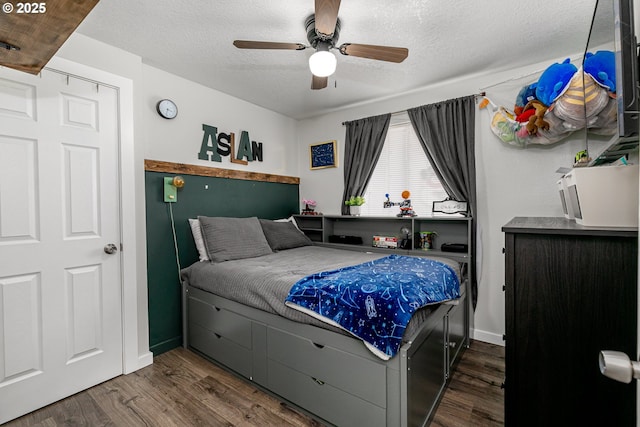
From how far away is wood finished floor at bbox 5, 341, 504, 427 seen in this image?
1763 millimetres

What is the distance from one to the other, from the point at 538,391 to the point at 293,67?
8.88 feet

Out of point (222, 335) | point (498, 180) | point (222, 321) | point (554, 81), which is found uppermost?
point (554, 81)

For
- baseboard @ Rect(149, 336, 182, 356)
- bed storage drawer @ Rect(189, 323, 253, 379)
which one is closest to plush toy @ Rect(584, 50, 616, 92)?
bed storage drawer @ Rect(189, 323, 253, 379)

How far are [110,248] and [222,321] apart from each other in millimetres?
976

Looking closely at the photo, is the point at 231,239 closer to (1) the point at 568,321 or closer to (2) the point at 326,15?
(2) the point at 326,15

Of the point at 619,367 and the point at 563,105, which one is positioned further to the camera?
the point at 563,105

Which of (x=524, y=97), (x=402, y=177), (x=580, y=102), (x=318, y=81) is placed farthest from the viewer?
(x=402, y=177)

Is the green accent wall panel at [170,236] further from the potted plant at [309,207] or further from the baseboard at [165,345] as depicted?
the potted plant at [309,207]

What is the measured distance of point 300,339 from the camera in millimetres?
1820

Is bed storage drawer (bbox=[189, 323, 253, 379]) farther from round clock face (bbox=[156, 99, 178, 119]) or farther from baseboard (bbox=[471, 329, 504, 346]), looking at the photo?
baseboard (bbox=[471, 329, 504, 346])

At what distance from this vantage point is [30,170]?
1.88 m

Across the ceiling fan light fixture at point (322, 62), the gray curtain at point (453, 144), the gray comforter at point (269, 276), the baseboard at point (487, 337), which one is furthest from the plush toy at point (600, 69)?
the baseboard at point (487, 337)

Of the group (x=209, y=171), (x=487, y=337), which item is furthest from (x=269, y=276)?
(x=487, y=337)

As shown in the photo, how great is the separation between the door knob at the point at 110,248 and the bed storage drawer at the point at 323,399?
1392mm
